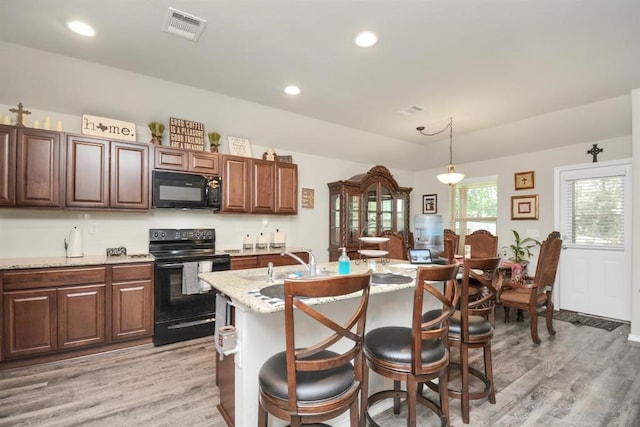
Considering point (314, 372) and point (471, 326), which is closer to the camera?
point (314, 372)

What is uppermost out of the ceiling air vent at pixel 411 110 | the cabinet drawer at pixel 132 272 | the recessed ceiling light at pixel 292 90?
the recessed ceiling light at pixel 292 90

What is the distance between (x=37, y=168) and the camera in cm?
287

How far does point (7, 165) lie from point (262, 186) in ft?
8.24

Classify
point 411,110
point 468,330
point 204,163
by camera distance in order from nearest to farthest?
point 468,330 → point 204,163 → point 411,110

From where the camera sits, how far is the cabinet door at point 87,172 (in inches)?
119

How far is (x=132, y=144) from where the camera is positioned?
3.31 m

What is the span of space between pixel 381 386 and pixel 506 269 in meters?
2.64

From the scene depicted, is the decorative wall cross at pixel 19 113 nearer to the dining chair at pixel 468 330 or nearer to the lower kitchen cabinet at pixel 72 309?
the lower kitchen cabinet at pixel 72 309

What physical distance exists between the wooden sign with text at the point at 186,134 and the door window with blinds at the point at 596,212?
17.4 ft

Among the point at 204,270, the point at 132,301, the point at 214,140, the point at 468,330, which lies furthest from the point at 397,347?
the point at 214,140

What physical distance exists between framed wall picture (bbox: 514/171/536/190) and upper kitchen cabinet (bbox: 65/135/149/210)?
17.9 ft

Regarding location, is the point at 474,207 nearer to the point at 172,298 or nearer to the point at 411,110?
the point at 411,110

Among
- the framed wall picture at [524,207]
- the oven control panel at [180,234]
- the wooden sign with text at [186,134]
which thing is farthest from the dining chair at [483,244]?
→ the wooden sign with text at [186,134]

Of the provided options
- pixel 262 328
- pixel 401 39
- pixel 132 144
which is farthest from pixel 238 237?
pixel 401 39
